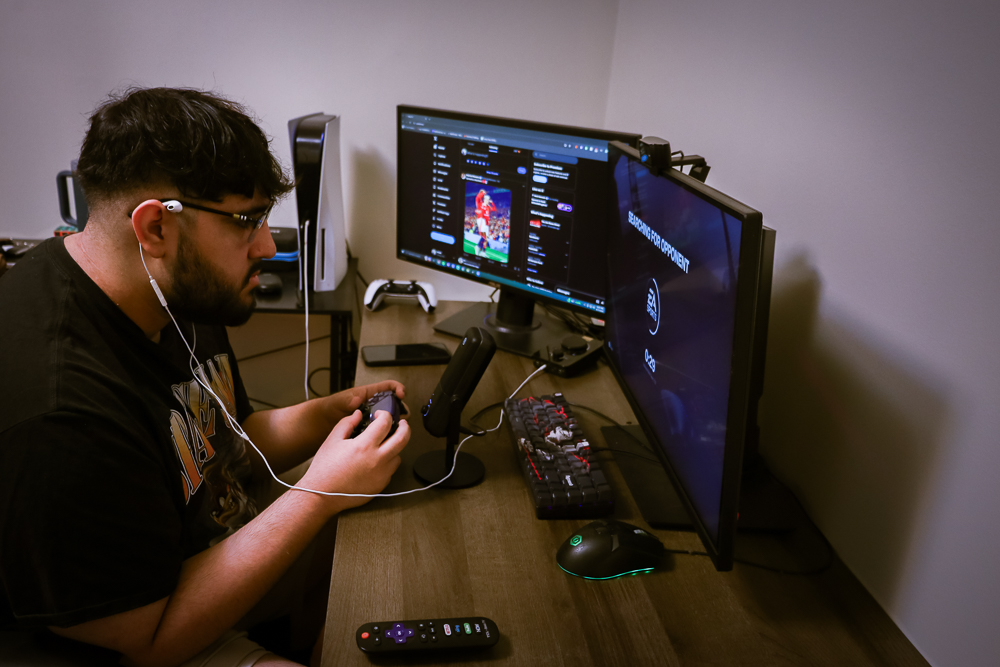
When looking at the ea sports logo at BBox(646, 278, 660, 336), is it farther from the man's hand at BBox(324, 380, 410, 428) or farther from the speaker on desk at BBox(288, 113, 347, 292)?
the speaker on desk at BBox(288, 113, 347, 292)

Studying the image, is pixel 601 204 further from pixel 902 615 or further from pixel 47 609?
pixel 47 609

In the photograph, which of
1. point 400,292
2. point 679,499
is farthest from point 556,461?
point 400,292

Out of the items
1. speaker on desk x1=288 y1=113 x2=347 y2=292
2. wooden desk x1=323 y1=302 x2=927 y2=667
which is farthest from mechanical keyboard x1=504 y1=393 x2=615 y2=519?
speaker on desk x1=288 y1=113 x2=347 y2=292

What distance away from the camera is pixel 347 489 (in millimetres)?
990

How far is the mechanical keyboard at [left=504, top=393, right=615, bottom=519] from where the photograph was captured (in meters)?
0.99

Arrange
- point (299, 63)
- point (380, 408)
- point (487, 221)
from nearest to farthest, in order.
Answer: point (380, 408)
point (487, 221)
point (299, 63)

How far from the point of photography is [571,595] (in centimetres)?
85

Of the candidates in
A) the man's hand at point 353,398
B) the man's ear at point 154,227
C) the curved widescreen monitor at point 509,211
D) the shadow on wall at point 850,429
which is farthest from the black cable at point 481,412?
the man's ear at point 154,227

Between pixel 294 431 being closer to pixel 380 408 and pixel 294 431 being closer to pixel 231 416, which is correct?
pixel 231 416

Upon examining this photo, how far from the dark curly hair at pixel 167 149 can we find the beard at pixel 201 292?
10cm

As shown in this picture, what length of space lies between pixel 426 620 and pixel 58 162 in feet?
6.50

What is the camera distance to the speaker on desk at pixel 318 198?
175 cm

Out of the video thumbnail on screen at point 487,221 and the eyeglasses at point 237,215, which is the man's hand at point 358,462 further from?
the video thumbnail on screen at point 487,221

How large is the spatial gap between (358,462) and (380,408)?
0.13 m
